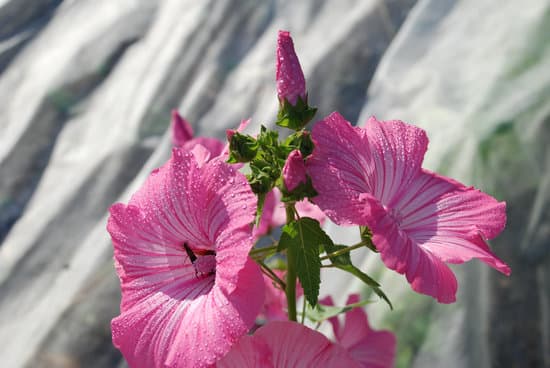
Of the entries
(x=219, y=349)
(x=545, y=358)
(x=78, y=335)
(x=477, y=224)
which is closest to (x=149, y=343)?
(x=219, y=349)

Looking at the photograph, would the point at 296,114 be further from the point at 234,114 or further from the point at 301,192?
the point at 234,114

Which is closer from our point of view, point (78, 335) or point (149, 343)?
point (149, 343)

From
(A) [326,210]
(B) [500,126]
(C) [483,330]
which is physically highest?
(A) [326,210]

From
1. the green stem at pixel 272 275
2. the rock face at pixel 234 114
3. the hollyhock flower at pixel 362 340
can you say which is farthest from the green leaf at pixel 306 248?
the rock face at pixel 234 114

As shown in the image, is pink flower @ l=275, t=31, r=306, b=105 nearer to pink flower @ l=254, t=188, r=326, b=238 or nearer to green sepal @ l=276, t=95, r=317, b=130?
green sepal @ l=276, t=95, r=317, b=130

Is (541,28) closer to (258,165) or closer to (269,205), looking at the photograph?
(269,205)

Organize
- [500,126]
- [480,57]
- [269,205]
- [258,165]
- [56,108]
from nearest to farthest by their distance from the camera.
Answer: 1. [258,165]
2. [269,205]
3. [500,126]
4. [480,57]
5. [56,108]

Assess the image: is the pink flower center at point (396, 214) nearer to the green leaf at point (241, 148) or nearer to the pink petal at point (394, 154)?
the pink petal at point (394, 154)
